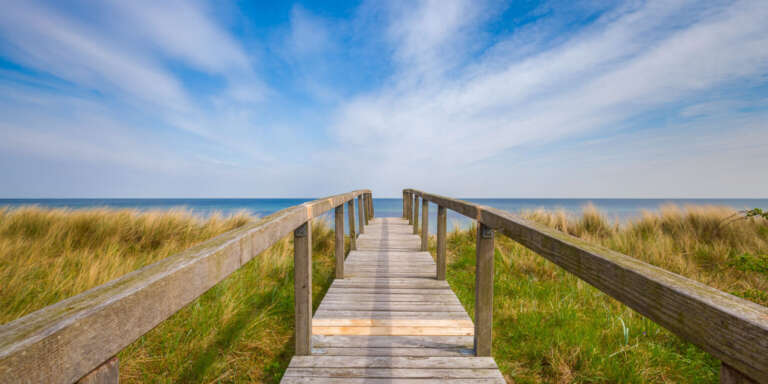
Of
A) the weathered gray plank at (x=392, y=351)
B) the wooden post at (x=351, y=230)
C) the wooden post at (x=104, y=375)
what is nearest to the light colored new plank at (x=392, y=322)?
the weathered gray plank at (x=392, y=351)

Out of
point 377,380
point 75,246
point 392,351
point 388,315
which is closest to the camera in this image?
point 377,380

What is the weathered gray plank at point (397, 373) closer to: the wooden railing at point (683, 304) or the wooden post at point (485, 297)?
the wooden post at point (485, 297)

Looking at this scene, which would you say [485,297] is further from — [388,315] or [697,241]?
[697,241]

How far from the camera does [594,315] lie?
3248mm

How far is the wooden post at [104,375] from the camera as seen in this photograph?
23.4 inches

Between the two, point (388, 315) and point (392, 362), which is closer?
point (392, 362)

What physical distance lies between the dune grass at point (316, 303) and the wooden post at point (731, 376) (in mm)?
1975

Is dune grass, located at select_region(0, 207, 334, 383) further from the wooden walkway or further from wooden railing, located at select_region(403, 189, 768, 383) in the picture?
wooden railing, located at select_region(403, 189, 768, 383)

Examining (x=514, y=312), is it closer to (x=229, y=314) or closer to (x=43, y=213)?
(x=229, y=314)

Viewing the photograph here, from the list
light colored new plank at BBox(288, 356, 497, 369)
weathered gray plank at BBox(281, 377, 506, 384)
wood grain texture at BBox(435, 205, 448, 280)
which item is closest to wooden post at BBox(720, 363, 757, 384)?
weathered gray plank at BBox(281, 377, 506, 384)

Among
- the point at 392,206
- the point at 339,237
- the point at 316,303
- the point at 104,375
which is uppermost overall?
the point at 104,375

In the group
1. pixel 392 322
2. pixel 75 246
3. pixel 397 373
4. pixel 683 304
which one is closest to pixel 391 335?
pixel 392 322

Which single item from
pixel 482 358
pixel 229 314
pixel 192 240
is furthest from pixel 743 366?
pixel 192 240

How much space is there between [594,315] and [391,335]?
2.37m
